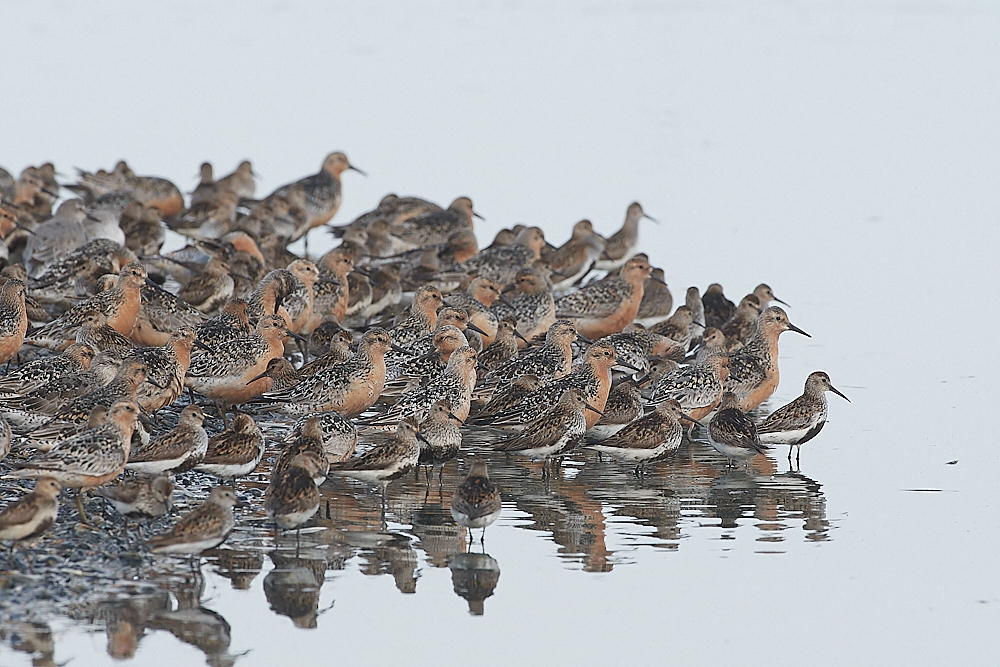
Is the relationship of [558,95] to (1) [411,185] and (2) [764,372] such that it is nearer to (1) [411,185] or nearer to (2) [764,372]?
(1) [411,185]

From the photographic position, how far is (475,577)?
833 centimetres

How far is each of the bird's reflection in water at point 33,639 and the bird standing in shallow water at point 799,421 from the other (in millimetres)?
5755

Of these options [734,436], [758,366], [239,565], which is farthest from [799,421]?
[239,565]

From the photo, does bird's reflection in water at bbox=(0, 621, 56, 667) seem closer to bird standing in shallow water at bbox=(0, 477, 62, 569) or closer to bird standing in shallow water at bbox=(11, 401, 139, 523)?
bird standing in shallow water at bbox=(0, 477, 62, 569)

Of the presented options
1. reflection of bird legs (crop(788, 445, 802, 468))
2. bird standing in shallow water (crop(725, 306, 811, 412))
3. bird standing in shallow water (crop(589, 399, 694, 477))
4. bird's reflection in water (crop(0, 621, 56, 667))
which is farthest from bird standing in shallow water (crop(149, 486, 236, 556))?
bird standing in shallow water (crop(725, 306, 811, 412))

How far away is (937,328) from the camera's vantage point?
1534 cm

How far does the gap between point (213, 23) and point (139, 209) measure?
81.6 feet

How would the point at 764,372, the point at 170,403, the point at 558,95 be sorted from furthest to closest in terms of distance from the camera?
the point at 558,95
the point at 764,372
the point at 170,403

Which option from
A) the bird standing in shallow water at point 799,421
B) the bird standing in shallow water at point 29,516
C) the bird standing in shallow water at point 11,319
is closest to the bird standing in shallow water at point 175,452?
the bird standing in shallow water at point 29,516

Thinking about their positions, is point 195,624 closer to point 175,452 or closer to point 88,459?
point 88,459

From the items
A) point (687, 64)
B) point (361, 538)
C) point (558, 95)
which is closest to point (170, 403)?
point (361, 538)

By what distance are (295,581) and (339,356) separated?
4.09 metres

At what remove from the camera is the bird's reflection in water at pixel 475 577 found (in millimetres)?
8016

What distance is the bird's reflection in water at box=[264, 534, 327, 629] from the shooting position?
303 inches
